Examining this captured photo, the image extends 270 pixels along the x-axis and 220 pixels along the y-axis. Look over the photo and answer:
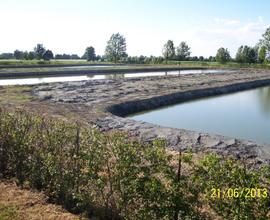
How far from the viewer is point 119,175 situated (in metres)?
3.62

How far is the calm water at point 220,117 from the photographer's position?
9251 mm

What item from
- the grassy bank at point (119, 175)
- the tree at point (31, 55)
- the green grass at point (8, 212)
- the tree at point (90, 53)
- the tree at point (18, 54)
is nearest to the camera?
the grassy bank at point (119, 175)

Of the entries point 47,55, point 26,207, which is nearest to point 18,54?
point 47,55

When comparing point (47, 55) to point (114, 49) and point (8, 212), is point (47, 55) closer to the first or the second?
point (114, 49)

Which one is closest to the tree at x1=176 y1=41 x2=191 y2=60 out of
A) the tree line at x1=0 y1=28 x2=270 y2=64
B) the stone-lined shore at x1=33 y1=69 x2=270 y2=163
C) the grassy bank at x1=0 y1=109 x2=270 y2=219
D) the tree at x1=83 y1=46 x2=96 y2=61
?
the tree line at x1=0 y1=28 x2=270 y2=64

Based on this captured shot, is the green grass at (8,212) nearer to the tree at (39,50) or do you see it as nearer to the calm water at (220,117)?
the calm water at (220,117)

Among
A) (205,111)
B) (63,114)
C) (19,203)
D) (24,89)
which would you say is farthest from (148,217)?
(24,89)

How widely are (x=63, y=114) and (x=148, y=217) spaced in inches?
245

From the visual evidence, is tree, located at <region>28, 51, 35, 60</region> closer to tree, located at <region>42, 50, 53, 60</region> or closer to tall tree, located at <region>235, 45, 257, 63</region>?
tree, located at <region>42, 50, 53, 60</region>

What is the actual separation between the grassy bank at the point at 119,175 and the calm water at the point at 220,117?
489 cm

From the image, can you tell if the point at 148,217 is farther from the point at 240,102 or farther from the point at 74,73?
the point at 74,73

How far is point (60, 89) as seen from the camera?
1526 centimetres

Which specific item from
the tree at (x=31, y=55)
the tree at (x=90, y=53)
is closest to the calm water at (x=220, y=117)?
the tree at (x=31, y=55)

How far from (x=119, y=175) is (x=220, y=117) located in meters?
8.17
